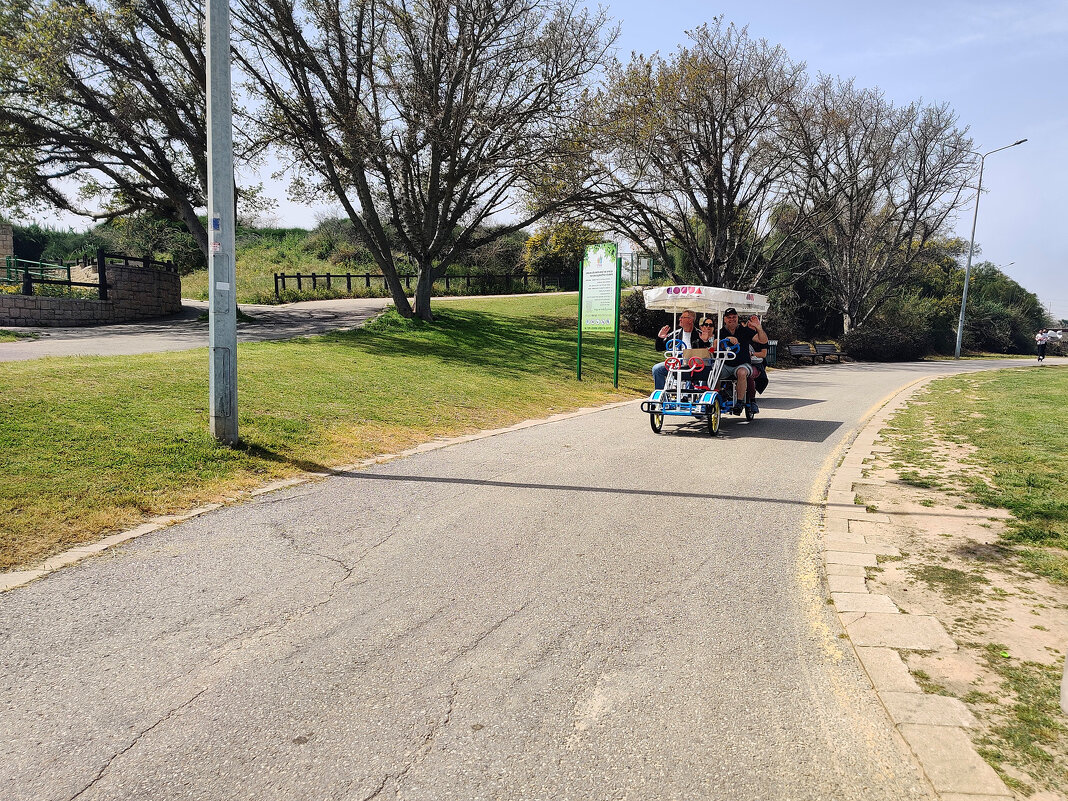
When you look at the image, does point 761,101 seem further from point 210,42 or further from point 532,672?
point 532,672

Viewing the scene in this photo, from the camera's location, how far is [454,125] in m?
20.5

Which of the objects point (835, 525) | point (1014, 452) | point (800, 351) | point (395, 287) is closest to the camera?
point (835, 525)

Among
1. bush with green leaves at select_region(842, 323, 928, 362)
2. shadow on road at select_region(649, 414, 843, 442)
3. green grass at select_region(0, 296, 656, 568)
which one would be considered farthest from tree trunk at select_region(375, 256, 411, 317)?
bush with green leaves at select_region(842, 323, 928, 362)

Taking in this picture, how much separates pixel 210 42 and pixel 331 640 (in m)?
6.79

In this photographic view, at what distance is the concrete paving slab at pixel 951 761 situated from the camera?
2.55m

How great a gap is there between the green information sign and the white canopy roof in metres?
3.81

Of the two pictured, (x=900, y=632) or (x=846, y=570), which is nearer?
(x=900, y=632)

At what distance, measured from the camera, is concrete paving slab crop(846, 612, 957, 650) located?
371 centimetres

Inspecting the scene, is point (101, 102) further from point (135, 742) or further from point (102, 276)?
point (135, 742)

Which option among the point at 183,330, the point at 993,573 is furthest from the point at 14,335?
the point at 993,573

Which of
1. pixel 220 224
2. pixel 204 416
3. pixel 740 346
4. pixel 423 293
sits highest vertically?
pixel 220 224

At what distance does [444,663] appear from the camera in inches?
136

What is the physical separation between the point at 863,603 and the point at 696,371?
296 inches

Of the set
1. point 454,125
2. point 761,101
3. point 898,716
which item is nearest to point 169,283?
point 454,125
